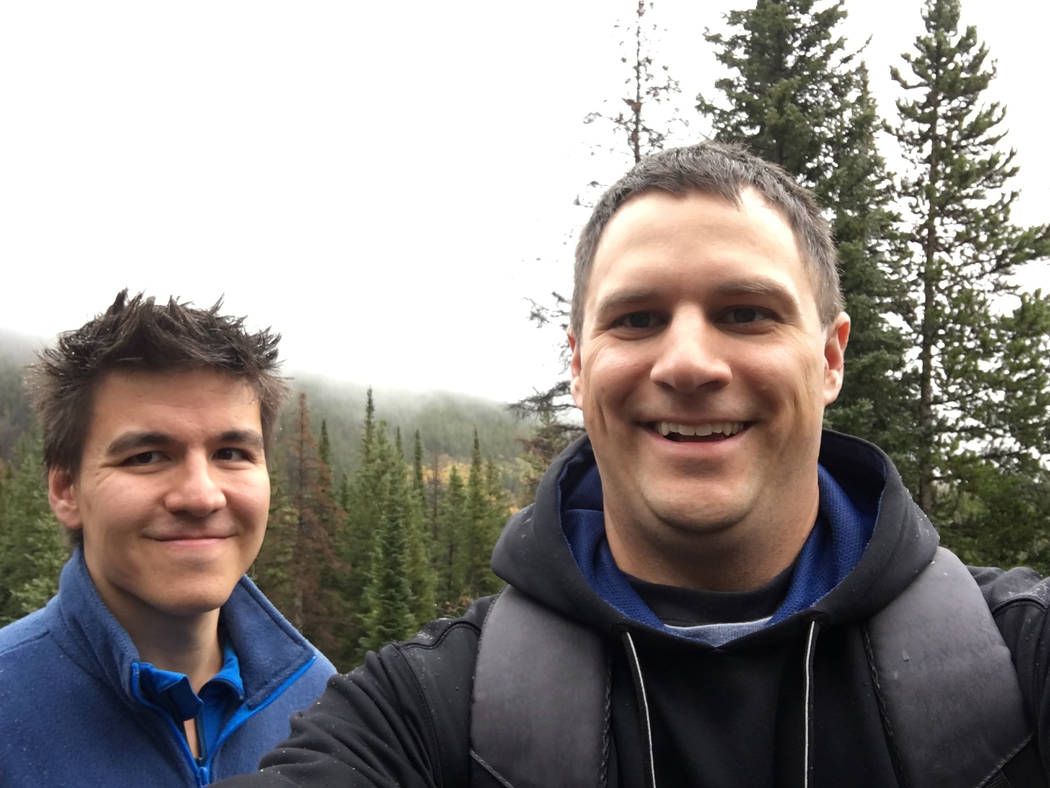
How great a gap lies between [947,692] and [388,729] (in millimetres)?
1542

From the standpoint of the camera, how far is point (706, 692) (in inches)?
88.0

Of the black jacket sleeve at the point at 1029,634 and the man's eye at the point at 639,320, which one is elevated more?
the man's eye at the point at 639,320

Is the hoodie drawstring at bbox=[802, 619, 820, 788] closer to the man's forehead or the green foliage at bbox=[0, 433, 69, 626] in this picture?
the man's forehead

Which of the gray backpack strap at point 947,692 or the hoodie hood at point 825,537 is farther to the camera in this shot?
the hoodie hood at point 825,537

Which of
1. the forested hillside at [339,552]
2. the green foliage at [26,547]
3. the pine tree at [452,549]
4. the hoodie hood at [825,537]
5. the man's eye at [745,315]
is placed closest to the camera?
the hoodie hood at [825,537]

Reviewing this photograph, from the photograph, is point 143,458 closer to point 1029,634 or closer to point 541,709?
point 541,709

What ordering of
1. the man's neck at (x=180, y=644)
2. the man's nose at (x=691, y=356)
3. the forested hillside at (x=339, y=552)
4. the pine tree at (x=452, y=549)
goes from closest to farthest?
the man's nose at (x=691, y=356), the man's neck at (x=180, y=644), the forested hillside at (x=339, y=552), the pine tree at (x=452, y=549)

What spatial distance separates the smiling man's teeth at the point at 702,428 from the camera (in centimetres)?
245

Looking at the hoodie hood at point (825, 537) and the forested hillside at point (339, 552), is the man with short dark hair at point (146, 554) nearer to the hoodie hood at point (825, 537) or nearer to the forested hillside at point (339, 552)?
the hoodie hood at point (825, 537)

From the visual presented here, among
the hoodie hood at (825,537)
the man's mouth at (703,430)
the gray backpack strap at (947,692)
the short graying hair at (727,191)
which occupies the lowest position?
the gray backpack strap at (947,692)

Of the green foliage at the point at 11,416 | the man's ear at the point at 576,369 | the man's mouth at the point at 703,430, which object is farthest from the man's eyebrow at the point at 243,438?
the green foliage at the point at 11,416

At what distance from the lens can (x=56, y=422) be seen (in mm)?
3234

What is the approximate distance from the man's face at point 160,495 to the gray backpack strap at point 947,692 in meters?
2.44

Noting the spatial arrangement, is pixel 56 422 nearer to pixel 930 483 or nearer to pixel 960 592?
pixel 960 592
